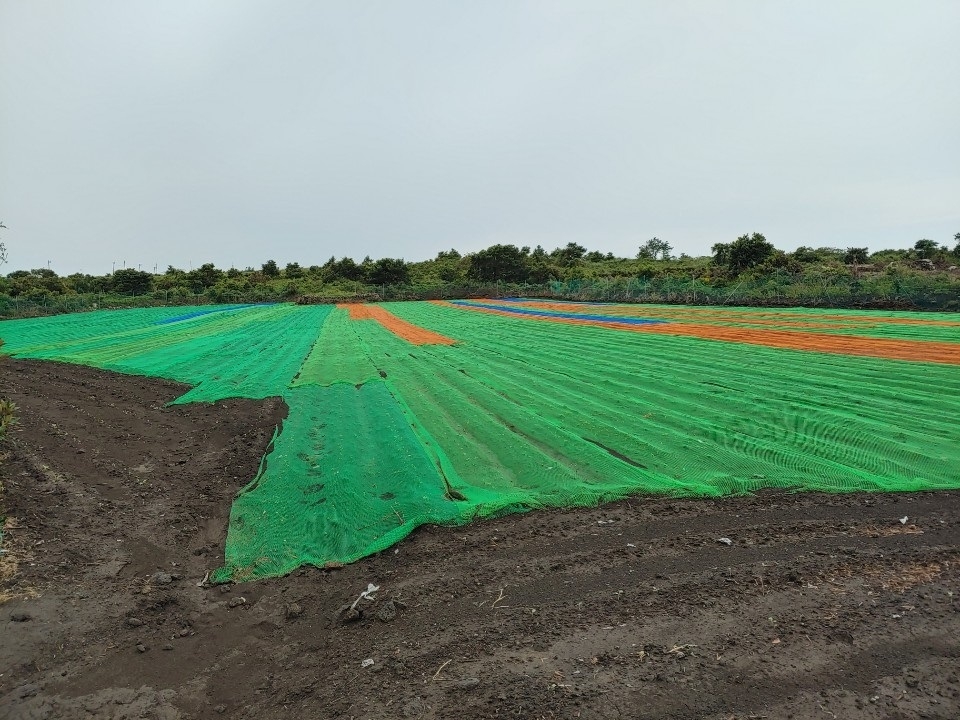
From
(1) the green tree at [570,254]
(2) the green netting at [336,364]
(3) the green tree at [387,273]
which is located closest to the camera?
(2) the green netting at [336,364]

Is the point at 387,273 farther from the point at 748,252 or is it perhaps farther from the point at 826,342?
the point at 826,342

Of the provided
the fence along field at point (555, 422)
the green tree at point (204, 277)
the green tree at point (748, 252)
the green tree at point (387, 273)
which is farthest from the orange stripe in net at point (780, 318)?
the green tree at point (204, 277)

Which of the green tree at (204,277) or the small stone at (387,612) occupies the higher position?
the green tree at (204,277)

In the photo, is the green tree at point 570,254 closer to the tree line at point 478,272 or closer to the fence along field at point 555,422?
the tree line at point 478,272

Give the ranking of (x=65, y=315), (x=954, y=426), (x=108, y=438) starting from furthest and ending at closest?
(x=65, y=315) → (x=108, y=438) → (x=954, y=426)

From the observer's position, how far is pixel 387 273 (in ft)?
185

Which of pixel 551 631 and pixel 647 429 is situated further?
pixel 647 429

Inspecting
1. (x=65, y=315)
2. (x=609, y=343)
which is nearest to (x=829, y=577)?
(x=609, y=343)

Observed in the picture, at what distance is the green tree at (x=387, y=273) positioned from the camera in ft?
185

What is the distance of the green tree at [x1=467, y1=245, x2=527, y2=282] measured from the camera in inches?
2286

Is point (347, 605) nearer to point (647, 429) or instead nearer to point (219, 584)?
point (219, 584)

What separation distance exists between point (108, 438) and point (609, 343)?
12.1m

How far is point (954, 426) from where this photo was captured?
6.17 metres

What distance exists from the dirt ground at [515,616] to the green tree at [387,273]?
52.8 m
